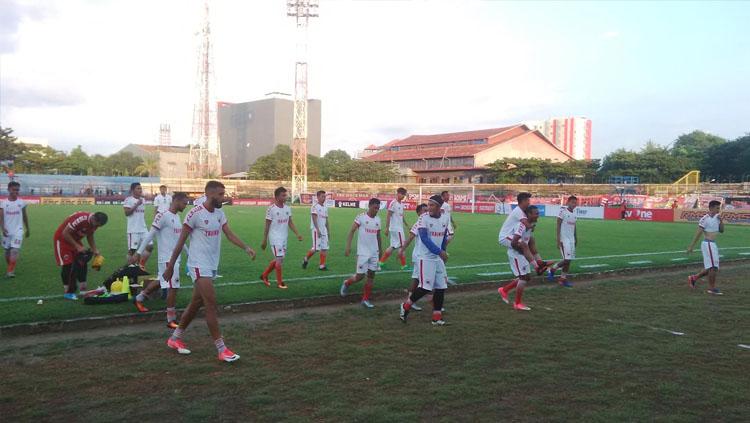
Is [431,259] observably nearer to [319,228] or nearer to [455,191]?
[319,228]

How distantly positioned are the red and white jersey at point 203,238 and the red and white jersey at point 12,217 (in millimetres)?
6968

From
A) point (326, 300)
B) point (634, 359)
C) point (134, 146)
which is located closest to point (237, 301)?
point (326, 300)

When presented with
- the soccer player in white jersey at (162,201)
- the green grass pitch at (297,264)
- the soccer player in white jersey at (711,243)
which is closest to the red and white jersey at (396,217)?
the green grass pitch at (297,264)

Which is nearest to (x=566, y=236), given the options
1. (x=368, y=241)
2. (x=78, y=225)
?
(x=368, y=241)

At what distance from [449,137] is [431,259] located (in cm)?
9358

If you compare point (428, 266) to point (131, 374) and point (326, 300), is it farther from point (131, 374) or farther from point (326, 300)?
point (131, 374)

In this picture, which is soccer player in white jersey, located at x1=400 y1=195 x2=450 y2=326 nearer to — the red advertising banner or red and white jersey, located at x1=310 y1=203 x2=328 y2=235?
red and white jersey, located at x1=310 y1=203 x2=328 y2=235

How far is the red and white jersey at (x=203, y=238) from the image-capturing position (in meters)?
6.29

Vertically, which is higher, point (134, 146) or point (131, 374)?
point (134, 146)

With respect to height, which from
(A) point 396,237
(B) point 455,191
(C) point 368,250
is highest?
(B) point 455,191

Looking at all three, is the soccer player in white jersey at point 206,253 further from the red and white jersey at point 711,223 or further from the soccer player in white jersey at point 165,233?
the red and white jersey at point 711,223

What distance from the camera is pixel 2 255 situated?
14.8m

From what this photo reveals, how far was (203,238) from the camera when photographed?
20.8 feet

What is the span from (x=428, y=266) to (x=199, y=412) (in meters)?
4.21
